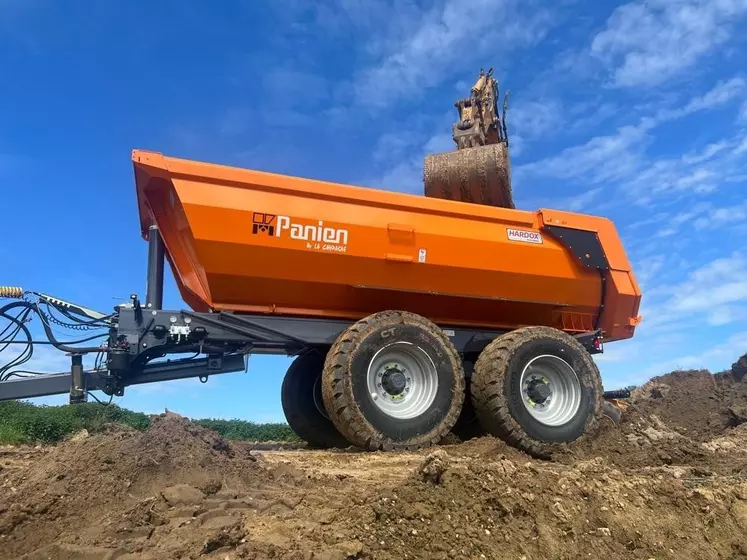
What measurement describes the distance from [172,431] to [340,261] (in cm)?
275

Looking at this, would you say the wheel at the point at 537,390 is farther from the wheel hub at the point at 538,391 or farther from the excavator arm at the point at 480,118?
the excavator arm at the point at 480,118

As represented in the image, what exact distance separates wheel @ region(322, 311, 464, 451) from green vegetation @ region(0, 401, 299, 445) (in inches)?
227


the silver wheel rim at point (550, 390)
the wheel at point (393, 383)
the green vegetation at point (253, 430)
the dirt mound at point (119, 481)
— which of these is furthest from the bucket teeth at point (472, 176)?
the green vegetation at point (253, 430)

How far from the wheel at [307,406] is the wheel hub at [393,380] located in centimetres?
150

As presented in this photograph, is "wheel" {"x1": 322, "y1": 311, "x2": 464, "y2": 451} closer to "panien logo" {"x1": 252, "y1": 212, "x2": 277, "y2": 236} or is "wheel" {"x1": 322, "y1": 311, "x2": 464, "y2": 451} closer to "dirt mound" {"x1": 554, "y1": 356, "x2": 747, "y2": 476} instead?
"panien logo" {"x1": 252, "y1": 212, "x2": 277, "y2": 236}

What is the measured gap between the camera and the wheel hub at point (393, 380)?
6.78m

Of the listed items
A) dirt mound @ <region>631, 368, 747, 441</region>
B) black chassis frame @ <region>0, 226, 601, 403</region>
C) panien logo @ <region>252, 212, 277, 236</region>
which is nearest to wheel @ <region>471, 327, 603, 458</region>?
black chassis frame @ <region>0, 226, 601, 403</region>

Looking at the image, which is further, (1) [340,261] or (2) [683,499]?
(1) [340,261]

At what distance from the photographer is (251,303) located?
6.88 meters

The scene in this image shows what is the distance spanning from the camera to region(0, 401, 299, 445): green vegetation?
1171 centimetres

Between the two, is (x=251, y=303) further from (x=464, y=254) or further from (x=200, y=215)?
(x=464, y=254)

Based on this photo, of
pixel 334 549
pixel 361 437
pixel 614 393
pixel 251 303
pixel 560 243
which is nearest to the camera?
pixel 334 549

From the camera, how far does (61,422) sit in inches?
492

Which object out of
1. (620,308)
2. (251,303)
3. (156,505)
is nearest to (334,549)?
(156,505)
